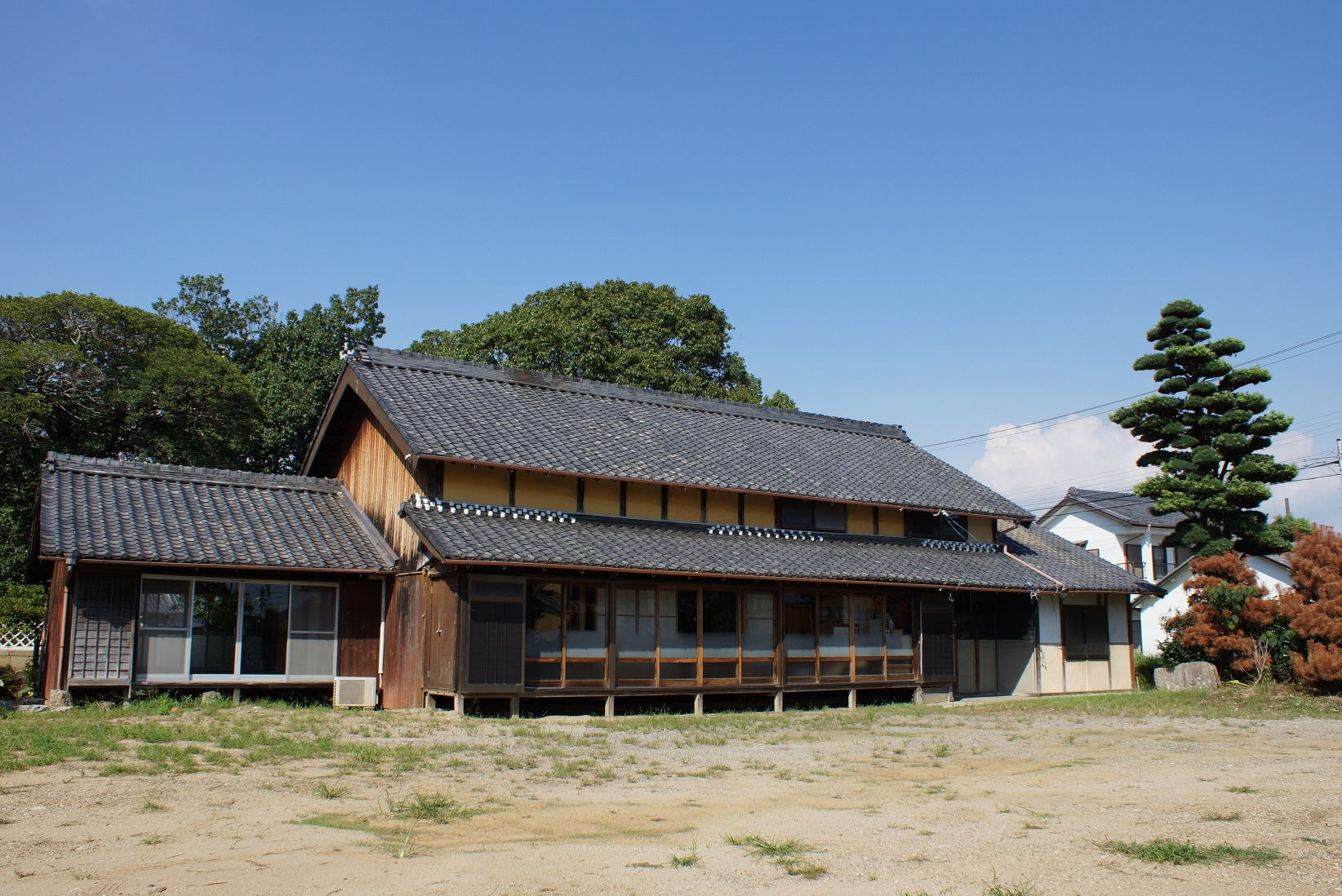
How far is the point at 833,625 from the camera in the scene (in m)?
20.9

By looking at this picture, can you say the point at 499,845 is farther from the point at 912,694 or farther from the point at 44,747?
the point at 912,694

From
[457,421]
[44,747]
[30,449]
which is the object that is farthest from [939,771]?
[30,449]

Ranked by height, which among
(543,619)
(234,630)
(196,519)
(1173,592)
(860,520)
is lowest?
(234,630)

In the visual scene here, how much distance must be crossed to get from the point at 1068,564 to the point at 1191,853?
18.5 metres

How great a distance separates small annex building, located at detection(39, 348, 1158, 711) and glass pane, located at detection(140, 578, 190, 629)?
0.05 m

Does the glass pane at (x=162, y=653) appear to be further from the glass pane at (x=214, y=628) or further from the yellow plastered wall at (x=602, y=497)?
the yellow plastered wall at (x=602, y=497)

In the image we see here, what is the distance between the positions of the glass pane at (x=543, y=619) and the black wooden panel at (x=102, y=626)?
6.23m

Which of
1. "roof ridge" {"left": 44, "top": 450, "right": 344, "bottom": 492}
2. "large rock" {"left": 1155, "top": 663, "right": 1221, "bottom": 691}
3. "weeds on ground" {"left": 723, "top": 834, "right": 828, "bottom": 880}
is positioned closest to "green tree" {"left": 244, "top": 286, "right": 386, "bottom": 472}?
"roof ridge" {"left": 44, "top": 450, "right": 344, "bottom": 492}

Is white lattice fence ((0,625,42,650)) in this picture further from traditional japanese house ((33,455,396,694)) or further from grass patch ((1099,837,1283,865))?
grass patch ((1099,837,1283,865))

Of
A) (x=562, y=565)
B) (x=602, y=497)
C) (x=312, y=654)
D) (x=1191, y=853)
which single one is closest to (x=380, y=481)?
(x=312, y=654)

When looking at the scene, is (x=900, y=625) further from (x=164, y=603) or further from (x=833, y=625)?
(x=164, y=603)

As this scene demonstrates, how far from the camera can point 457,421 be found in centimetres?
1981

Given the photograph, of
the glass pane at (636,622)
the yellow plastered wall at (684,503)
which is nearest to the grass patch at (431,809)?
the glass pane at (636,622)

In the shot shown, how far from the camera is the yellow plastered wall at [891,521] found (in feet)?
78.5
